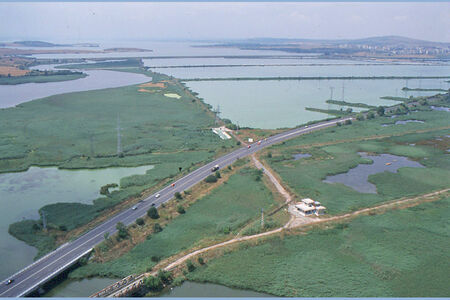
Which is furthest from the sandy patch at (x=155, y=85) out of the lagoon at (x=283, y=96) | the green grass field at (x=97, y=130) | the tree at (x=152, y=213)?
the tree at (x=152, y=213)

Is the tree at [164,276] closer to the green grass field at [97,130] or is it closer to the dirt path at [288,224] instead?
the dirt path at [288,224]

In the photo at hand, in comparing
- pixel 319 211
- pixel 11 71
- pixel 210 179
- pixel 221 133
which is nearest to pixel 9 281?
pixel 210 179

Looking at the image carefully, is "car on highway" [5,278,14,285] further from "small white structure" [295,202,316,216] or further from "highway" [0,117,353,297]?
"small white structure" [295,202,316,216]

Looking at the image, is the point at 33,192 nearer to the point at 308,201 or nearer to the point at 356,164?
the point at 308,201

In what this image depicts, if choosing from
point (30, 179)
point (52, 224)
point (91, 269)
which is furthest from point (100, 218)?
point (30, 179)

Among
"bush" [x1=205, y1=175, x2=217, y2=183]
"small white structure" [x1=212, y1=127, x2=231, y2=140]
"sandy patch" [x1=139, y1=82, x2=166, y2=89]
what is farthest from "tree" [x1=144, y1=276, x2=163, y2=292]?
"sandy patch" [x1=139, y1=82, x2=166, y2=89]

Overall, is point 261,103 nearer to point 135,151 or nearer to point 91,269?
point 135,151

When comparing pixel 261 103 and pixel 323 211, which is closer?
pixel 323 211
